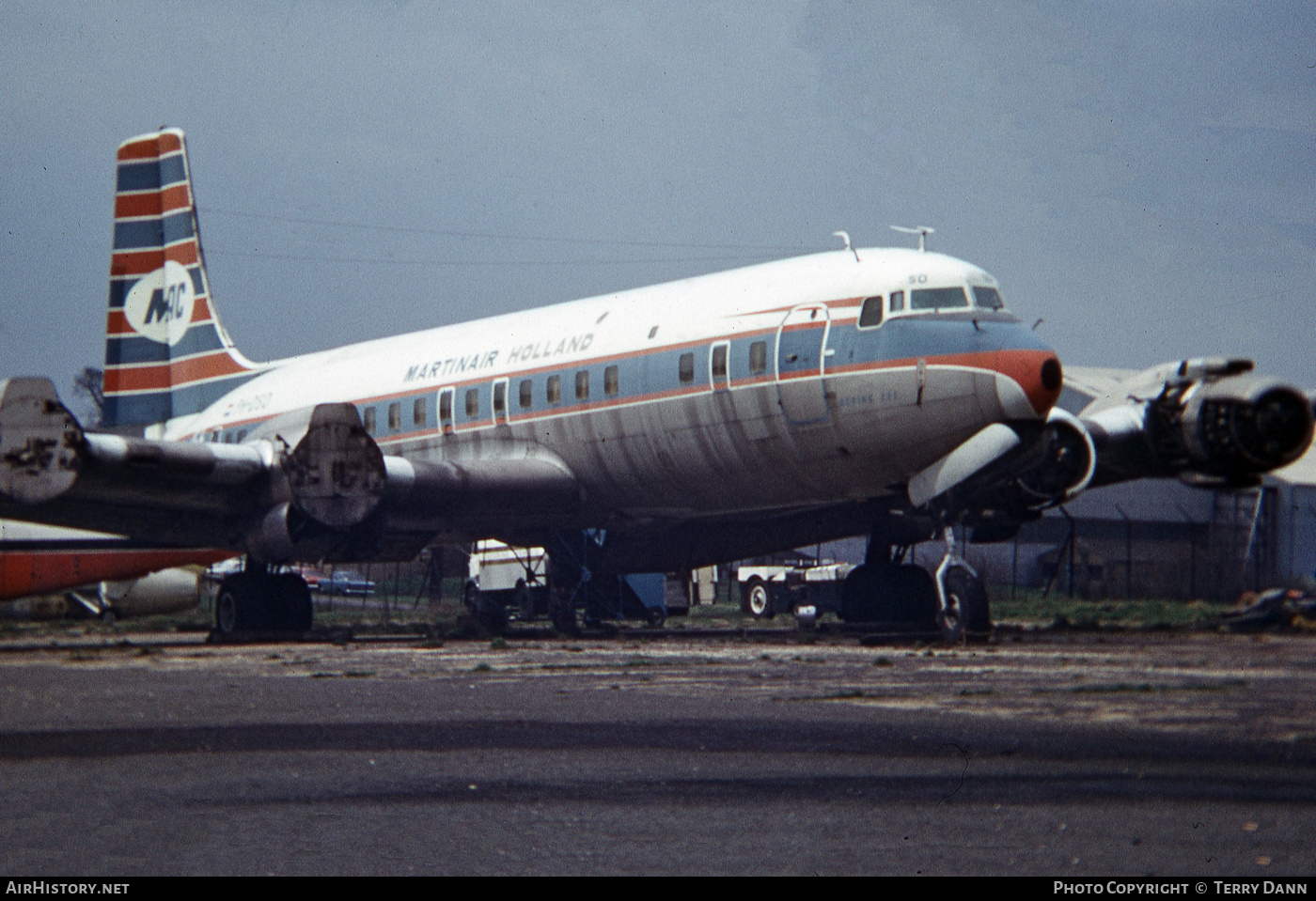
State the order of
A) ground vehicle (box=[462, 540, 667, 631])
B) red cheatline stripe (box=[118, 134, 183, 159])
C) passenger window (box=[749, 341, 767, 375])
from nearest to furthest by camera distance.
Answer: passenger window (box=[749, 341, 767, 375]) < ground vehicle (box=[462, 540, 667, 631]) < red cheatline stripe (box=[118, 134, 183, 159])

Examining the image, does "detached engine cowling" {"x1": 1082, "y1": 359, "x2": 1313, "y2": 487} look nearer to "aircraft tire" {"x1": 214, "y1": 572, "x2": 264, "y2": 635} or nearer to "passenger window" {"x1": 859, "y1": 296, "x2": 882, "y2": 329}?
"passenger window" {"x1": 859, "y1": 296, "x2": 882, "y2": 329}

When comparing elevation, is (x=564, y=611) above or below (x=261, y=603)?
below

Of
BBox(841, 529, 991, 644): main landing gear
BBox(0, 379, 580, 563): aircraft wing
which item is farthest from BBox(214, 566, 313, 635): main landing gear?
BBox(841, 529, 991, 644): main landing gear

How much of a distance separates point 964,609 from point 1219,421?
3.97 metres

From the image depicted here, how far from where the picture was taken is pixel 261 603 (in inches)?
939

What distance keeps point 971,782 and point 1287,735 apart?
2.65m

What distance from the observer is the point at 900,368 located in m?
18.0

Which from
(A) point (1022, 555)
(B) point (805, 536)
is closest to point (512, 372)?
(B) point (805, 536)

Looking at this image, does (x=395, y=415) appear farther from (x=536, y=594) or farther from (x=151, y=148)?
(x=151, y=148)

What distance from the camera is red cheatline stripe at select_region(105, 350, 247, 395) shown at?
33.2 m

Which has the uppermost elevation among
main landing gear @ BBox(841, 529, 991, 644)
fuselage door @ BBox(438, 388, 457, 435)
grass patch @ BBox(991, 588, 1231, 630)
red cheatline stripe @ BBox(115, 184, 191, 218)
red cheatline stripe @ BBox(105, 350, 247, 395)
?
red cheatline stripe @ BBox(115, 184, 191, 218)

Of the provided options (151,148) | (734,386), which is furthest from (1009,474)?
(151,148)

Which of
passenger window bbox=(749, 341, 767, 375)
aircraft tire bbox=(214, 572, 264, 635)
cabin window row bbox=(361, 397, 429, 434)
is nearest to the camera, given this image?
passenger window bbox=(749, 341, 767, 375)

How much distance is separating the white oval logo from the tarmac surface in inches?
785
